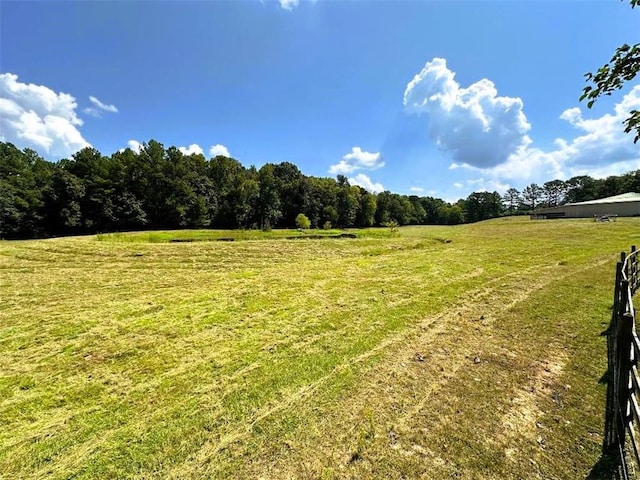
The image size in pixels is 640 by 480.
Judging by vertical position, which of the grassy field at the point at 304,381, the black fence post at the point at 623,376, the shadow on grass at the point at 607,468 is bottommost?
the shadow on grass at the point at 607,468

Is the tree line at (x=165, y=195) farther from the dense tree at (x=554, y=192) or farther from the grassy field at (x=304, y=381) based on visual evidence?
the grassy field at (x=304, y=381)

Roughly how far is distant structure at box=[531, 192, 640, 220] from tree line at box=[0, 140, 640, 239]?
2340cm

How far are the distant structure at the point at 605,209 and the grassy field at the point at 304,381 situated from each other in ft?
143

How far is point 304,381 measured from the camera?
4.27 metres

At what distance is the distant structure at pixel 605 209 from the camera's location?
40875 millimetres

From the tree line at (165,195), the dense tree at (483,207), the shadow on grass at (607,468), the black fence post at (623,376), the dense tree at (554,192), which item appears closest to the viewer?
the shadow on grass at (607,468)

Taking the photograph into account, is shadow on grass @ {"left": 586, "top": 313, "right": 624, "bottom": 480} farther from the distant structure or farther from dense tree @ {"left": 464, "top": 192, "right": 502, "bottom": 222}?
dense tree @ {"left": 464, "top": 192, "right": 502, "bottom": 222}

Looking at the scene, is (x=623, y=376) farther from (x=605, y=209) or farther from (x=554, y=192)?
(x=554, y=192)

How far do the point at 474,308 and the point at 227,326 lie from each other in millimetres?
6016

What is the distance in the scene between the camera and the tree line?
37344mm

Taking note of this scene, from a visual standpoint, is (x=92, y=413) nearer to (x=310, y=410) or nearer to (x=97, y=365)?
(x=97, y=365)

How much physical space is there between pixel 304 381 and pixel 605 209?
5881 cm

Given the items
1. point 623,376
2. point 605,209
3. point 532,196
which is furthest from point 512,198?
point 623,376

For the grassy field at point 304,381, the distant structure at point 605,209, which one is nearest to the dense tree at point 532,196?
the distant structure at point 605,209
